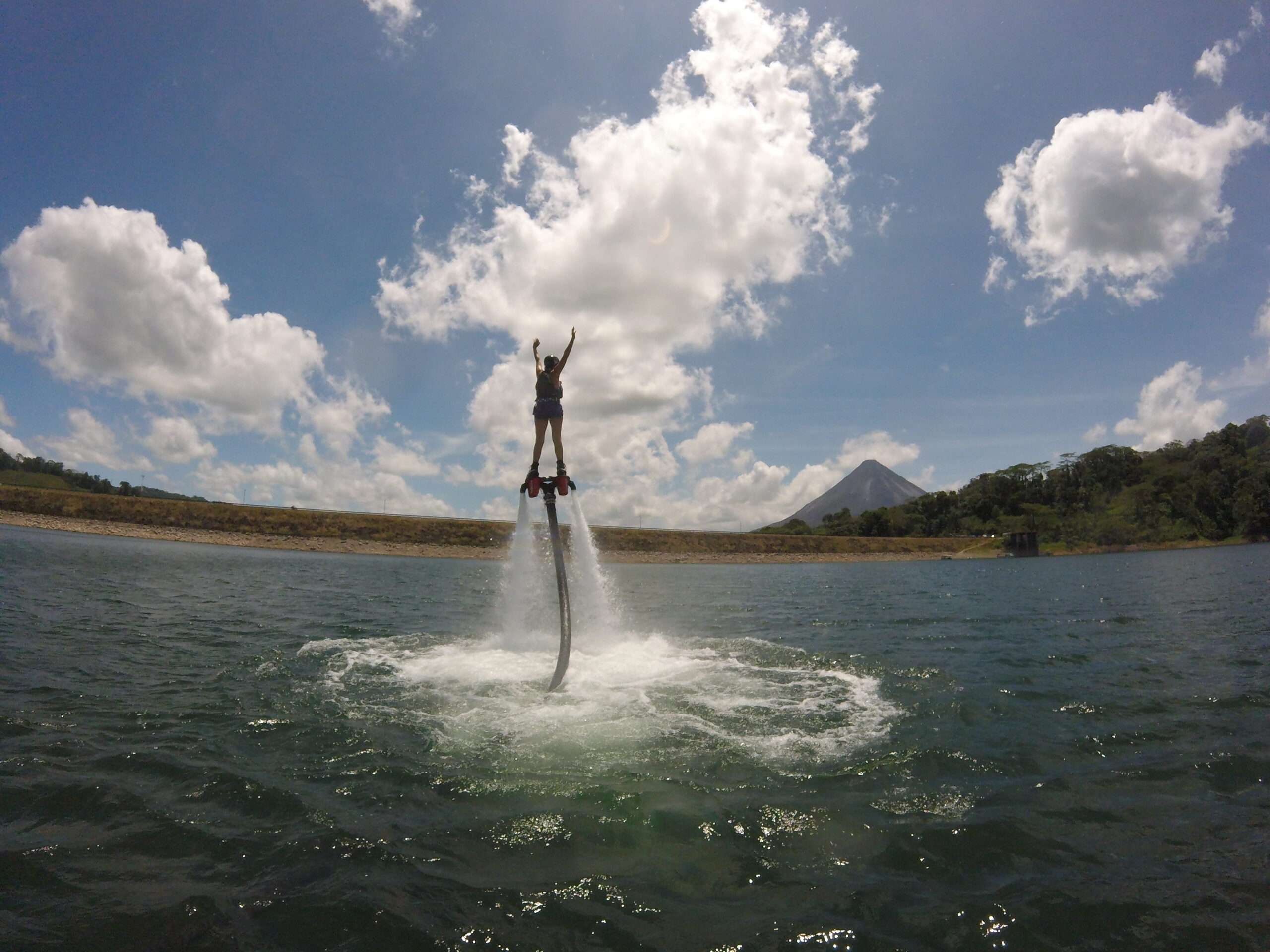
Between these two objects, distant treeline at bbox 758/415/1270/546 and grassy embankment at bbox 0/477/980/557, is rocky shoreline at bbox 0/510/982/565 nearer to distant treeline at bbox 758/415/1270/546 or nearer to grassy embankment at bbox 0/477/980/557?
grassy embankment at bbox 0/477/980/557

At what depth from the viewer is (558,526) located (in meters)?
12.8

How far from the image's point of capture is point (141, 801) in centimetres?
625

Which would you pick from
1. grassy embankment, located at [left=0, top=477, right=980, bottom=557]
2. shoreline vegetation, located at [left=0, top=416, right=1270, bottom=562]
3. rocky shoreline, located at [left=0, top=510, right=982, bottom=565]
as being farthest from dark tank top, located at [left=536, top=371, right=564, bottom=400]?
rocky shoreline, located at [left=0, top=510, right=982, bottom=565]

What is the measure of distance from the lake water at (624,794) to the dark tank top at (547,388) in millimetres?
6106

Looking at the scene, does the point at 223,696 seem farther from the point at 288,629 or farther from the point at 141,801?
the point at 288,629

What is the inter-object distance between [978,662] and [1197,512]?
566 feet

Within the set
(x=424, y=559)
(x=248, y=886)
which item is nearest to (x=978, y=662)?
(x=248, y=886)

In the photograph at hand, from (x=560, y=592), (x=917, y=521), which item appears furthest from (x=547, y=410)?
(x=917, y=521)

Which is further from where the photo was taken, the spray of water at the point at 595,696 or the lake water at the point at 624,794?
the spray of water at the point at 595,696

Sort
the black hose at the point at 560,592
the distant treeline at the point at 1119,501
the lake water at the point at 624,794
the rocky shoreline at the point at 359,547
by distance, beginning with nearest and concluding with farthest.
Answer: the lake water at the point at 624,794, the black hose at the point at 560,592, the rocky shoreline at the point at 359,547, the distant treeline at the point at 1119,501

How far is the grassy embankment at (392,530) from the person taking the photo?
93.1 m

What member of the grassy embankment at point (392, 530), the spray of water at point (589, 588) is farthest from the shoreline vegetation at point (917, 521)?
the spray of water at point (589, 588)

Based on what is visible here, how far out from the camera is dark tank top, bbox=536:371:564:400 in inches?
492

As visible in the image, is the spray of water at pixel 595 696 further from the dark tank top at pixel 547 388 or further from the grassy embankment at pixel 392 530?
the grassy embankment at pixel 392 530
